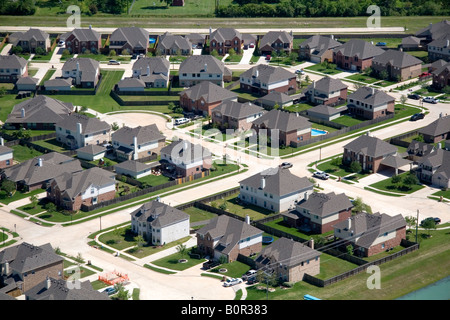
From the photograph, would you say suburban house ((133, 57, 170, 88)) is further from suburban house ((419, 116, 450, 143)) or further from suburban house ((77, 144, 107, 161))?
suburban house ((419, 116, 450, 143))

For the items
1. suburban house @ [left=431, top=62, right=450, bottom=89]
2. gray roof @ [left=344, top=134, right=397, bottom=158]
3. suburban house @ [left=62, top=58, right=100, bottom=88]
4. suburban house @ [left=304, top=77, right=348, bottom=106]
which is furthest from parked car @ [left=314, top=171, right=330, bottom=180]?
suburban house @ [left=62, top=58, right=100, bottom=88]

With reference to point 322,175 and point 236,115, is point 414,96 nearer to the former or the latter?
point 236,115

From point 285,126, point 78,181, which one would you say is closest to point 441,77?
point 285,126

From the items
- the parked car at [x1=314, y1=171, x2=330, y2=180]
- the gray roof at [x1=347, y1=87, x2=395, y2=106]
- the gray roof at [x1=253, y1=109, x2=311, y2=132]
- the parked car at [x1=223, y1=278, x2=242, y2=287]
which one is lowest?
the parked car at [x1=223, y1=278, x2=242, y2=287]

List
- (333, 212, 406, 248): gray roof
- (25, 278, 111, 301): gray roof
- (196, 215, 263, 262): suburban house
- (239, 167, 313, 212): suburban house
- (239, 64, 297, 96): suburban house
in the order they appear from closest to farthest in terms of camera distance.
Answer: (25, 278, 111, 301): gray roof < (196, 215, 263, 262): suburban house < (333, 212, 406, 248): gray roof < (239, 167, 313, 212): suburban house < (239, 64, 297, 96): suburban house

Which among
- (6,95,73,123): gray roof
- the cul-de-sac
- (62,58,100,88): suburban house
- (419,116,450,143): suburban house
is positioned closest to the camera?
the cul-de-sac

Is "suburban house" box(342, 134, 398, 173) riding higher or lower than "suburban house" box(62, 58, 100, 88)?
lower

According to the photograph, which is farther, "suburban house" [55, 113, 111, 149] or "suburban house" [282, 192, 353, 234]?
"suburban house" [55, 113, 111, 149]
